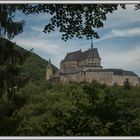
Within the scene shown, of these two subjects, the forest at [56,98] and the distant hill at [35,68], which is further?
the distant hill at [35,68]

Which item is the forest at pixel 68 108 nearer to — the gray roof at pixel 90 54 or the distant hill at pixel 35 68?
the distant hill at pixel 35 68

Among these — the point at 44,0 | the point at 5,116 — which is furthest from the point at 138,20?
the point at 5,116

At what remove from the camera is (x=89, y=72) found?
159 inches

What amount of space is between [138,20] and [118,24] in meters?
0.16

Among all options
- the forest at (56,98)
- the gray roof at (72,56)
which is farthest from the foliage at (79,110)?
the gray roof at (72,56)

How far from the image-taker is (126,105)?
396cm

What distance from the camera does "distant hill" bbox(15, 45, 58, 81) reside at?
402 centimetres

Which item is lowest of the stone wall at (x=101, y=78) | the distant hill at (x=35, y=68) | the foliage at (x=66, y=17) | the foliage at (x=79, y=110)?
the foliage at (x=79, y=110)

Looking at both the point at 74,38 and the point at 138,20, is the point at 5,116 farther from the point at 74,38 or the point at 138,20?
the point at 138,20

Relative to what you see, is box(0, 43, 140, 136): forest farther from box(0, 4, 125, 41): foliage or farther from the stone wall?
box(0, 4, 125, 41): foliage

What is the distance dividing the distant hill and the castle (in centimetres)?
4

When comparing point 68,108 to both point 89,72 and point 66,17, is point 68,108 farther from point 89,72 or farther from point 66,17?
point 66,17

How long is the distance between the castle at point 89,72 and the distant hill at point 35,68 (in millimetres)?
41

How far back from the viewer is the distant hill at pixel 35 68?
402 cm
